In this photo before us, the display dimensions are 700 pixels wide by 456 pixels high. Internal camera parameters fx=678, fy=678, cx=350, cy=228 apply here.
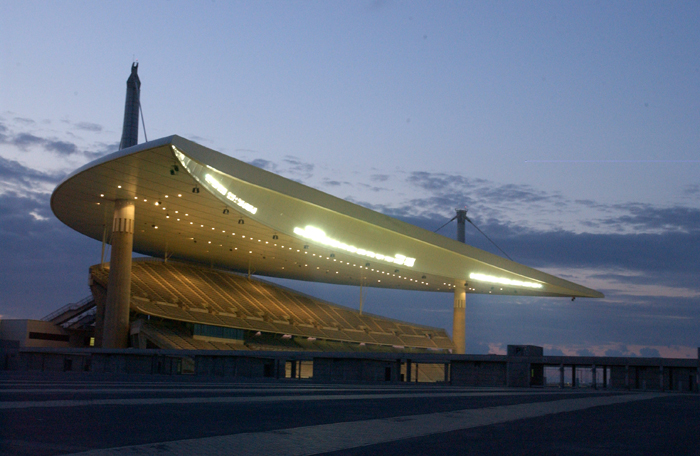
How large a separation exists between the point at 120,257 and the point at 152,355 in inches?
259

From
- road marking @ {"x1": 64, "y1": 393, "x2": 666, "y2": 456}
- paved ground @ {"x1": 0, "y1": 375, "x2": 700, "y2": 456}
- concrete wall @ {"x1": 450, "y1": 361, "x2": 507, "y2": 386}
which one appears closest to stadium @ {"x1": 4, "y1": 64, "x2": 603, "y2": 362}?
concrete wall @ {"x1": 450, "y1": 361, "x2": 507, "y2": 386}

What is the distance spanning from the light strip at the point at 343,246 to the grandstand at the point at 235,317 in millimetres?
12806

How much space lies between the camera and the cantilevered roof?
35500 millimetres

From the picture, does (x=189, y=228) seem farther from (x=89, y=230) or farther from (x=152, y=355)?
(x=152, y=355)

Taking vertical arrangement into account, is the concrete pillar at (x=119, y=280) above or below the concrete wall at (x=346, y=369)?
above

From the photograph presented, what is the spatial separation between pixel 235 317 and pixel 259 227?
16139 millimetres

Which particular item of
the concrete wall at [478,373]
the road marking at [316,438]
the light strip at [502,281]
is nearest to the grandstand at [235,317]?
the light strip at [502,281]

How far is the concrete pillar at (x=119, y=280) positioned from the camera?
4219 centimetres

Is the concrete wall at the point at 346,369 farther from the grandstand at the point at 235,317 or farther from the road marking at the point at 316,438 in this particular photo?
the road marking at the point at 316,438

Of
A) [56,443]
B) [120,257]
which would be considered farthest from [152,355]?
[56,443]

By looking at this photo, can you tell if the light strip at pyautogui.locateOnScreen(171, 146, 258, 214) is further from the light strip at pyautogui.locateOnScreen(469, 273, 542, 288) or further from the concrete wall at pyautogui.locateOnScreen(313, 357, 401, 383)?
the light strip at pyautogui.locateOnScreen(469, 273, 542, 288)

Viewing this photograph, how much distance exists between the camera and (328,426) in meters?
7.94

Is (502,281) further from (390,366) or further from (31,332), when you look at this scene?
(31,332)

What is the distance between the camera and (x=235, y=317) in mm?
61281
